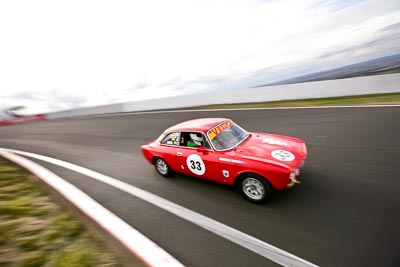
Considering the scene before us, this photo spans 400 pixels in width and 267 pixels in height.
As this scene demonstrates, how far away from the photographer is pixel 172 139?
4570 mm

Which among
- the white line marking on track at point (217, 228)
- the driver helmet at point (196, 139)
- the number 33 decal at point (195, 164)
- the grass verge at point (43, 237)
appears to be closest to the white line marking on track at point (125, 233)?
the grass verge at point (43, 237)

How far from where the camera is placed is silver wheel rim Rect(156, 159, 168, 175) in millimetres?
4781

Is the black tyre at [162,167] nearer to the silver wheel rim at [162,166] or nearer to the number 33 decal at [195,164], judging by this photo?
the silver wheel rim at [162,166]

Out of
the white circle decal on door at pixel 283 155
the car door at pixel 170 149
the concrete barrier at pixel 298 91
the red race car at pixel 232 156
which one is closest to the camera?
the red race car at pixel 232 156

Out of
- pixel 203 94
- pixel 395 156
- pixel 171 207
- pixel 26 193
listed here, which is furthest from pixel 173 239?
pixel 203 94

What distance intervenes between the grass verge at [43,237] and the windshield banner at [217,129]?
2.41 meters

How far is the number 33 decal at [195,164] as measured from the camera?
398 centimetres

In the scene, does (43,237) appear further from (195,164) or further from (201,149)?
(201,149)

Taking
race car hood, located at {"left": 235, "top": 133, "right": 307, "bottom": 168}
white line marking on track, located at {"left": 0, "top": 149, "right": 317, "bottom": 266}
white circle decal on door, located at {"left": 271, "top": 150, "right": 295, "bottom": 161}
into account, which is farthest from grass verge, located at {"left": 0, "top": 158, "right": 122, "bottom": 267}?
white circle decal on door, located at {"left": 271, "top": 150, "right": 295, "bottom": 161}

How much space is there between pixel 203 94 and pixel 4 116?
23663 millimetres

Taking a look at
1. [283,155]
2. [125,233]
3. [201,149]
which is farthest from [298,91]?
[125,233]

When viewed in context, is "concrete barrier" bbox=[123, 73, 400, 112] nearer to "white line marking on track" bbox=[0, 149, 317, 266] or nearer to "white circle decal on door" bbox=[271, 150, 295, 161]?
"white circle decal on door" bbox=[271, 150, 295, 161]

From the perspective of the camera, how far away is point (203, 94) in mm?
17266

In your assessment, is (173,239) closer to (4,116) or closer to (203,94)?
(203,94)
